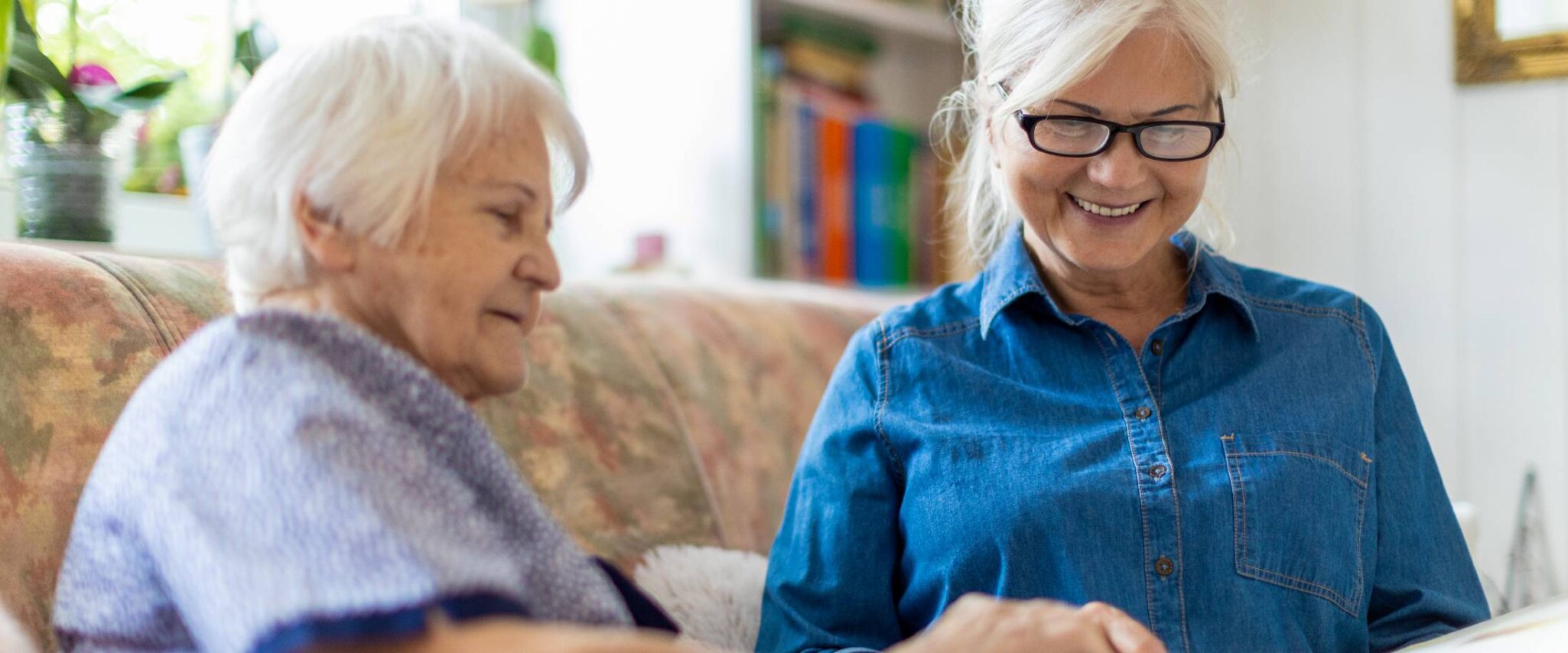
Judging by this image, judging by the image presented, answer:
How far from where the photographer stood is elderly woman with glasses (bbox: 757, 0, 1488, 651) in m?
1.21

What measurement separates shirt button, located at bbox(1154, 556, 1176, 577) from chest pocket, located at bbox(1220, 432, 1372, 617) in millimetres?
55

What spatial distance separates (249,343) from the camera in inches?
30.0

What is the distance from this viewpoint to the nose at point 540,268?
892 millimetres

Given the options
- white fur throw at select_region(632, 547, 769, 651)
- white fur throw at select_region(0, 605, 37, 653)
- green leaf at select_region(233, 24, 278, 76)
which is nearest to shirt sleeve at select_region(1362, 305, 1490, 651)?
white fur throw at select_region(632, 547, 769, 651)

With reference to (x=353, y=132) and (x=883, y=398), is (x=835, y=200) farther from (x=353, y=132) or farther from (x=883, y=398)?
(x=353, y=132)

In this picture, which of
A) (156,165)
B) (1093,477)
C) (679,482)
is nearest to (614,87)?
(156,165)

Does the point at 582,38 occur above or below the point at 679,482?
above

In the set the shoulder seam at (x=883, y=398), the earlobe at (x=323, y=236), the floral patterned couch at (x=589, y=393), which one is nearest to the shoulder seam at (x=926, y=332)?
the shoulder seam at (x=883, y=398)

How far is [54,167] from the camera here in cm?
137

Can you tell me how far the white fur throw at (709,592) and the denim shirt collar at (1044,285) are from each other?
13.4 inches

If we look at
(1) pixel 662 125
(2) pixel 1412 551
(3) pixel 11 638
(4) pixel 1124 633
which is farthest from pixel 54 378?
(1) pixel 662 125

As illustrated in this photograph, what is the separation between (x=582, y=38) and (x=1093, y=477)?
57.0 inches

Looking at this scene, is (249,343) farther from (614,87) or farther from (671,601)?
(614,87)

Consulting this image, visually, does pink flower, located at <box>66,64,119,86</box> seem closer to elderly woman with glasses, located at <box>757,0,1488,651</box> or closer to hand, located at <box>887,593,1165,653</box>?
elderly woman with glasses, located at <box>757,0,1488,651</box>
